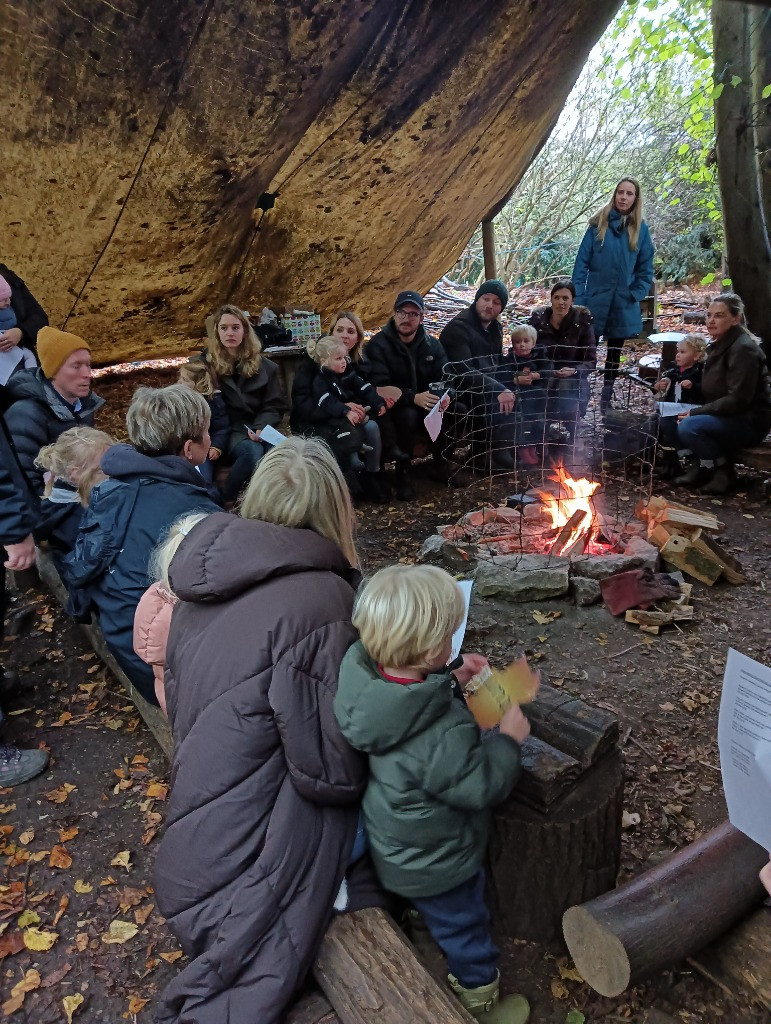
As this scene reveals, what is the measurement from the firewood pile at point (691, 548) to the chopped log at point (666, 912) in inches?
99.1

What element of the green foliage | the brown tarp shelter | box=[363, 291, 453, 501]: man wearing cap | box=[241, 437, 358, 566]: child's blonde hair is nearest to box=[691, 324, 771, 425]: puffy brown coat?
box=[363, 291, 453, 501]: man wearing cap

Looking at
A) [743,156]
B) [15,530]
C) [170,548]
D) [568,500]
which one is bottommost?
[568,500]

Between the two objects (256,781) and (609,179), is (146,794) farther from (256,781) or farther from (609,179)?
(609,179)

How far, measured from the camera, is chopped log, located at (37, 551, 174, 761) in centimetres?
298

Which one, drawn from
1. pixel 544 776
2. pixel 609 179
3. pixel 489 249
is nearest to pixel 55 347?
pixel 544 776

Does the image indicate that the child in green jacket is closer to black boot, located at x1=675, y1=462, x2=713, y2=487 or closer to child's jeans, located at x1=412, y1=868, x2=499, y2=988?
child's jeans, located at x1=412, y1=868, x2=499, y2=988

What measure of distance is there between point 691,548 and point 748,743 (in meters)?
3.35

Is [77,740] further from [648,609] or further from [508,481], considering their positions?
[508,481]

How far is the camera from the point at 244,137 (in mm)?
6242

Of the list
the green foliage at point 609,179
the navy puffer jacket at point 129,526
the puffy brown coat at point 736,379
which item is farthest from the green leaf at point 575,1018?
the green foliage at point 609,179

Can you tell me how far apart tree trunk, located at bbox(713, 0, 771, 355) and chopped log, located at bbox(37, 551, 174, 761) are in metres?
5.95

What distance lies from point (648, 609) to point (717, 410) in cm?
243

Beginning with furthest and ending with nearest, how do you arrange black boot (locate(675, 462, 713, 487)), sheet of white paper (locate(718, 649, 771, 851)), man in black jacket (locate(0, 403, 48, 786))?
black boot (locate(675, 462, 713, 487)) → man in black jacket (locate(0, 403, 48, 786)) → sheet of white paper (locate(718, 649, 771, 851))

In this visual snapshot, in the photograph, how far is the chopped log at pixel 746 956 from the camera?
82.9 inches
